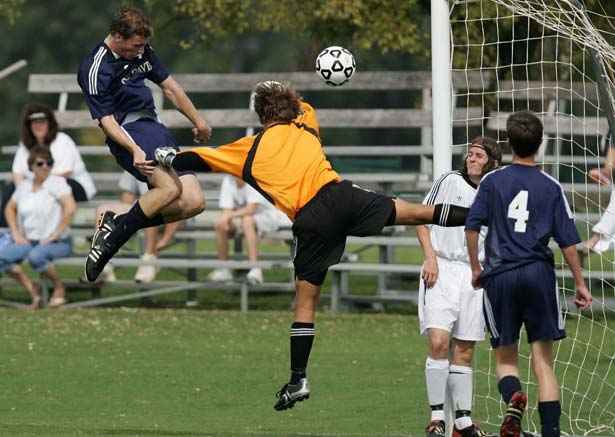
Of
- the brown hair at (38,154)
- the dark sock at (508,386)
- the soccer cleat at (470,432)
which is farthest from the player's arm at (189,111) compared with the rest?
the brown hair at (38,154)

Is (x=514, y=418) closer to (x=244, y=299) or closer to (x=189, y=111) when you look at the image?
(x=189, y=111)

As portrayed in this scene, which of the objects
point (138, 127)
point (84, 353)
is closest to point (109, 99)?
point (138, 127)

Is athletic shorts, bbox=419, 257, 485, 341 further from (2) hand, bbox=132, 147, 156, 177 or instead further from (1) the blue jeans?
(1) the blue jeans

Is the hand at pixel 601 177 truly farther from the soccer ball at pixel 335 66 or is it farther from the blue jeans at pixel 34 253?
the blue jeans at pixel 34 253

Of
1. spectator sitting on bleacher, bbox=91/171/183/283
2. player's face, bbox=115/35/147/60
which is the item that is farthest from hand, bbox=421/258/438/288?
spectator sitting on bleacher, bbox=91/171/183/283

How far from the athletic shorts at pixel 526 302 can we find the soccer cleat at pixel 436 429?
1009 millimetres

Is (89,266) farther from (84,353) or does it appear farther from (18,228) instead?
(18,228)

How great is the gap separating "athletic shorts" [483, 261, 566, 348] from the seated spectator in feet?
28.8

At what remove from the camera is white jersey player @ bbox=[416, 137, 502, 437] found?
30.2 ft

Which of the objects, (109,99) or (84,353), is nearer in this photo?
(109,99)

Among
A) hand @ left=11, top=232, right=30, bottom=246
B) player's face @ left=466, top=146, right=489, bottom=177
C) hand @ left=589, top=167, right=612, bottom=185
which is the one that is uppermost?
player's face @ left=466, top=146, right=489, bottom=177

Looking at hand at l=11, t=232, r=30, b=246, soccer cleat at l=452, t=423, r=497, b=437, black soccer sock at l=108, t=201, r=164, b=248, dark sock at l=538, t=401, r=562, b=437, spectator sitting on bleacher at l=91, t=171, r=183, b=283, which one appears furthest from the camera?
spectator sitting on bleacher at l=91, t=171, r=183, b=283

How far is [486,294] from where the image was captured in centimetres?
816

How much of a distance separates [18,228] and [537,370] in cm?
896
